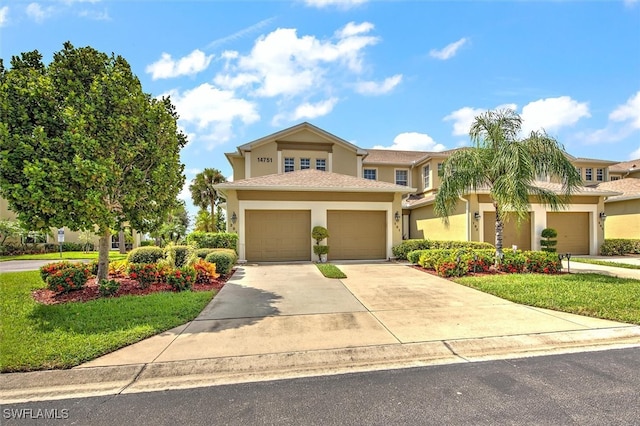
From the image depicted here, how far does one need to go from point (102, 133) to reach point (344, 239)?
1062cm

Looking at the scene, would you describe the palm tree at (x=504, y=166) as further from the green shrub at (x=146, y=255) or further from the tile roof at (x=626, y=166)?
the tile roof at (x=626, y=166)

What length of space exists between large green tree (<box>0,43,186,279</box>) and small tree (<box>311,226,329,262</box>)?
7.34 meters

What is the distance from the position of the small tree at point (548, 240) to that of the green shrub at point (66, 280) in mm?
19302

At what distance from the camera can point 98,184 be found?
631 cm

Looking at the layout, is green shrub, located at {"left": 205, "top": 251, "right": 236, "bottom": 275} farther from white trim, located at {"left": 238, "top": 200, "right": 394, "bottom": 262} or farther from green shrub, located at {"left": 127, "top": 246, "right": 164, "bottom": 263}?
white trim, located at {"left": 238, "top": 200, "right": 394, "bottom": 262}

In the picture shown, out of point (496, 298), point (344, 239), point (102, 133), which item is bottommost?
point (496, 298)

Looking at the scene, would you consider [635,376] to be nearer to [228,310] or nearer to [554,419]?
[554,419]

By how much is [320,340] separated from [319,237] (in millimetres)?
9303

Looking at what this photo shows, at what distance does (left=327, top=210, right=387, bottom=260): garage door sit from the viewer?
14.9 metres

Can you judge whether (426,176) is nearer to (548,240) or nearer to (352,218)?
(548,240)

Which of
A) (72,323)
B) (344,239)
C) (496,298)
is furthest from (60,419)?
(344,239)

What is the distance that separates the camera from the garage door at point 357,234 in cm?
1485

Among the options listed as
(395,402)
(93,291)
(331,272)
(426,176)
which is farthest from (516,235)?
(93,291)

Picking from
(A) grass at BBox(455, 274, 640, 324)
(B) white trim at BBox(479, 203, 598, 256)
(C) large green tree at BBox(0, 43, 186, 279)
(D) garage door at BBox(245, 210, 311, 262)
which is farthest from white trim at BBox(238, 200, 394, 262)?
(C) large green tree at BBox(0, 43, 186, 279)
